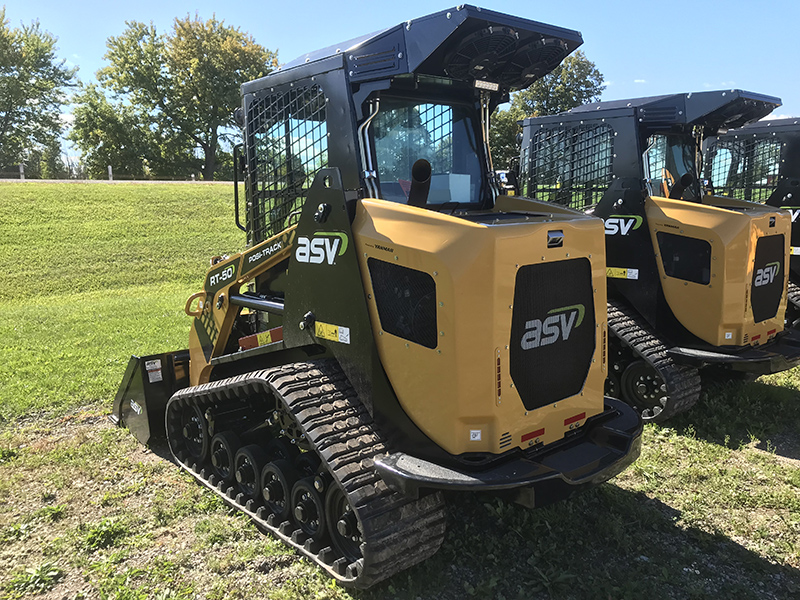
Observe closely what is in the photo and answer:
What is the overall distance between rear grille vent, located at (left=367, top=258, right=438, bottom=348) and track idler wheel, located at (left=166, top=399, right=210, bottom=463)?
234cm

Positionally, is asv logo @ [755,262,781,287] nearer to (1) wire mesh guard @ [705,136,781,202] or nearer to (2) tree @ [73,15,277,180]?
(1) wire mesh guard @ [705,136,781,202]

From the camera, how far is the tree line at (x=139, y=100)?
134 feet

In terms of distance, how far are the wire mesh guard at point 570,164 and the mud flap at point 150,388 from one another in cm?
463

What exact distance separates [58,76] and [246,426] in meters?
49.8

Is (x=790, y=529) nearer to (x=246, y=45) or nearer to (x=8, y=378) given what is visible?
(x=8, y=378)

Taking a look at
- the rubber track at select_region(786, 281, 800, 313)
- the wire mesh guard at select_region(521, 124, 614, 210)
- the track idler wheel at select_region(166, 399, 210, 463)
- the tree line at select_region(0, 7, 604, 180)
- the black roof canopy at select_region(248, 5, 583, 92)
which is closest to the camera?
the black roof canopy at select_region(248, 5, 583, 92)

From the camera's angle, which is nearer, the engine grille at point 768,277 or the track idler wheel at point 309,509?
the track idler wheel at point 309,509

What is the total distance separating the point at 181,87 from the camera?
142 ft

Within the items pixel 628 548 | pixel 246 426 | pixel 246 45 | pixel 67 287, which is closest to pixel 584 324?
pixel 628 548

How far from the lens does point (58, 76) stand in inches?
1772

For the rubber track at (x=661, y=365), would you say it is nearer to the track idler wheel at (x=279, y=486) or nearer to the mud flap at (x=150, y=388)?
→ the track idler wheel at (x=279, y=486)

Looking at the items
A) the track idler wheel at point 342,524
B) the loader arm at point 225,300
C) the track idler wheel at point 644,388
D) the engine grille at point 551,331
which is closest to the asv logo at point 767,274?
the track idler wheel at point 644,388

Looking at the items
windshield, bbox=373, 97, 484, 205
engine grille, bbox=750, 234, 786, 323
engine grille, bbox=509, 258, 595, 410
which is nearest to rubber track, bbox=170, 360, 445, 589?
engine grille, bbox=509, 258, 595, 410

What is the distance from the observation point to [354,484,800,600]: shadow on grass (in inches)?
136
